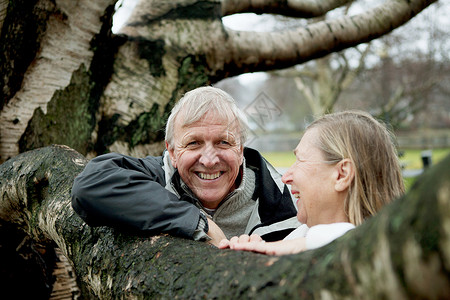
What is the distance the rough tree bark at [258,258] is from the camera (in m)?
0.64

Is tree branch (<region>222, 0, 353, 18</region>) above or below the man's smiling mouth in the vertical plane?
above

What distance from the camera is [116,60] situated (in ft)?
11.5

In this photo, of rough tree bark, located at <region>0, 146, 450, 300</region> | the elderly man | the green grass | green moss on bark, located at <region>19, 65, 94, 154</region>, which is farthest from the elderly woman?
the green grass

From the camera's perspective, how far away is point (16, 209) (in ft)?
8.25

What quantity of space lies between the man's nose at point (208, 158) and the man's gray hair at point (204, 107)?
186 millimetres

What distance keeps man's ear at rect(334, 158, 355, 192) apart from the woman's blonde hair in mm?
16

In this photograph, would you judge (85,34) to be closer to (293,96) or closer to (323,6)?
(323,6)

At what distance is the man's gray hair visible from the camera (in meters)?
2.25

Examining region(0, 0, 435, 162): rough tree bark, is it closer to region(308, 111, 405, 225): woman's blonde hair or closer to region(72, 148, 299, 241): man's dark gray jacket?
region(72, 148, 299, 241): man's dark gray jacket

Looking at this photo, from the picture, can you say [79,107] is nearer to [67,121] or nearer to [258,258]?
[67,121]

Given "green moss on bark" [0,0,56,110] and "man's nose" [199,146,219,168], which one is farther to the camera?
"green moss on bark" [0,0,56,110]

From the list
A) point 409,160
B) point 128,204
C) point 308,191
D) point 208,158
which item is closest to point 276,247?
point 308,191

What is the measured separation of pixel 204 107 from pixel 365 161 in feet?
3.24

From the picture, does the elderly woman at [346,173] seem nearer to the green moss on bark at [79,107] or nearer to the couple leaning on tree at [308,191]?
the couple leaning on tree at [308,191]
